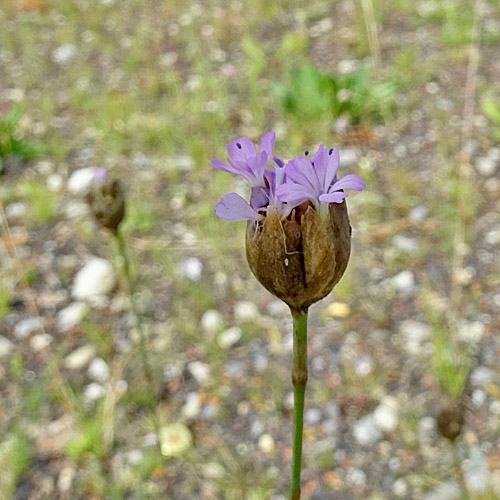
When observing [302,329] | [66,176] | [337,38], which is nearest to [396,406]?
[302,329]

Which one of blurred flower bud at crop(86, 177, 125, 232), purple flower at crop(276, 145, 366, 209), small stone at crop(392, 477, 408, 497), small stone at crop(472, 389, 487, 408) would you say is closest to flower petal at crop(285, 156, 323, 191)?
purple flower at crop(276, 145, 366, 209)

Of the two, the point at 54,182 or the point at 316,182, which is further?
the point at 54,182

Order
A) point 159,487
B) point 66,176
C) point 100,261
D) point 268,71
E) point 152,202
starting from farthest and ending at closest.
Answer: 1. point 268,71
2. point 66,176
3. point 152,202
4. point 100,261
5. point 159,487

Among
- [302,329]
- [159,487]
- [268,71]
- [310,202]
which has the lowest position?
[159,487]

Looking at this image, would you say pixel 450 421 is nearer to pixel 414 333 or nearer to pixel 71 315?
pixel 414 333

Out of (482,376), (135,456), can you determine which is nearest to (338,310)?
(482,376)

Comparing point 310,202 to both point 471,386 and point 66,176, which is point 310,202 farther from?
point 66,176

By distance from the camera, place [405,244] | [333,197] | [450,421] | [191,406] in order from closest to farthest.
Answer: [333,197] → [450,421] → [191,406] → [405,244]
